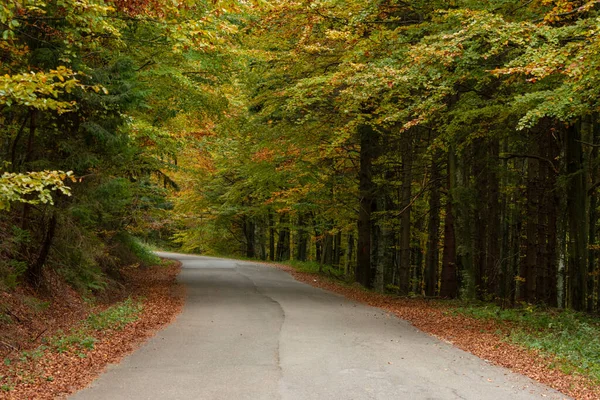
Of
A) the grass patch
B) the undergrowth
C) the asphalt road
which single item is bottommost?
the asphalt road

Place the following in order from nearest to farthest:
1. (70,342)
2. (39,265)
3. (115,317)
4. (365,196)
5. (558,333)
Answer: (70,342) < (558,333) < (115,317) < (39,265) < (365,196)

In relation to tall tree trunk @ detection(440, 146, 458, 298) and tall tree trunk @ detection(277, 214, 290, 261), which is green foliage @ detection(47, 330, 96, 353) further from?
tall tree trunk @ detection(277, 214, 290, 261)

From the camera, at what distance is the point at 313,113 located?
16.7 m

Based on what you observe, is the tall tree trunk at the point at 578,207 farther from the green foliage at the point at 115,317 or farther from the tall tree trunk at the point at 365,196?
the green foliage at the point at 115,317

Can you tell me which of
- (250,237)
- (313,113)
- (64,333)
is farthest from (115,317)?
(250,237)

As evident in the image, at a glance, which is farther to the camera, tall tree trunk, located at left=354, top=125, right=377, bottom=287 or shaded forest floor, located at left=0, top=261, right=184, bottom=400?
tall tree trunk, located at left=354, top=125, right=377, bottom=287

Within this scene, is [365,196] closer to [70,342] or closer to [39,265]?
[39,265]

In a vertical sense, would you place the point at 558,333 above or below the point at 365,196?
below

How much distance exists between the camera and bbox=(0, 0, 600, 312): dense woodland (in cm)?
849

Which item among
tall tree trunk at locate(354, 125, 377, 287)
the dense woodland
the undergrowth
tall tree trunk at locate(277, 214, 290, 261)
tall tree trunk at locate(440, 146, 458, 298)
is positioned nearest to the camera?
the undergrowth

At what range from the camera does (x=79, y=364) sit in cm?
704

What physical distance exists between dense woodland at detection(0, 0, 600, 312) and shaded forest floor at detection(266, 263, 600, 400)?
2333 millimetres

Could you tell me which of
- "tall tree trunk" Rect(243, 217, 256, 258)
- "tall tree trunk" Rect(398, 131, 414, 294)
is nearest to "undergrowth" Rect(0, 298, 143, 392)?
"tall tree trunk" Rect(398, 131, 414, 294)

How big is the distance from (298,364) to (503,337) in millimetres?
4625
